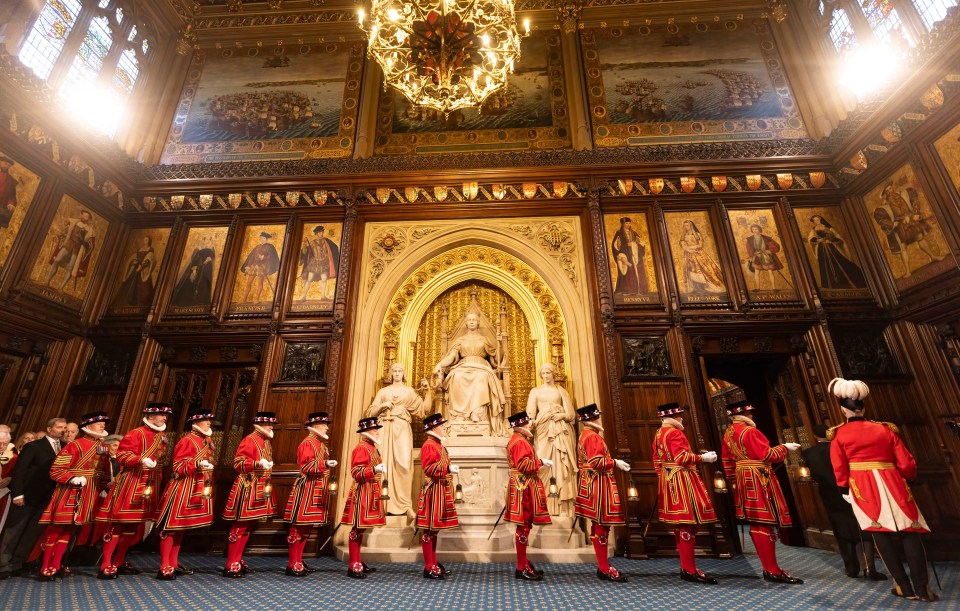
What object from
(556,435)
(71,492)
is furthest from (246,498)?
(556,435)

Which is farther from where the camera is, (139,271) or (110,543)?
(139,271)

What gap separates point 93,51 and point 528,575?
12.9 metres

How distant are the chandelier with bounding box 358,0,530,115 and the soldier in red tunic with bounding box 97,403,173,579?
5457 mm

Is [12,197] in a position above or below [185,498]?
above

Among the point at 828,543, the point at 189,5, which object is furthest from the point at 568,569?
the point at 189,5

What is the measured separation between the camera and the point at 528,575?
16.1ft

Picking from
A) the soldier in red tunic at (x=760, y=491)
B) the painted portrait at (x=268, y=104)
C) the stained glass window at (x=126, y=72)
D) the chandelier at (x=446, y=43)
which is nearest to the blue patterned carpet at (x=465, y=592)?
the soldier in red tunic at (x=760, y=491)

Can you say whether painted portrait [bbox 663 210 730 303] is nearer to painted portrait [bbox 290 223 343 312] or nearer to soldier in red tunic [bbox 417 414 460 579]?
soldier in red tunic [bbox 417 414 460 579]

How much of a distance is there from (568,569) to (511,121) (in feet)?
29.4

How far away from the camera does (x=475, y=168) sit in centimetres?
→ 922

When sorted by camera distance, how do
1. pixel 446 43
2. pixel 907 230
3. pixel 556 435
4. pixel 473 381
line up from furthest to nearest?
pixel 473 381
pixel 907 230
pixel 556 435
pixel 446 43


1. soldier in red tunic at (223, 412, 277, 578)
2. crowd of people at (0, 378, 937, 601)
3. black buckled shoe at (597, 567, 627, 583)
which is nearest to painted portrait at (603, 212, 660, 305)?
crowd of people at (0, 378, 937, 601)

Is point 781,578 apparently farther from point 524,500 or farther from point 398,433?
point 398,433

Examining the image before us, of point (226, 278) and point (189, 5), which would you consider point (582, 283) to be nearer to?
point (226, 278)
